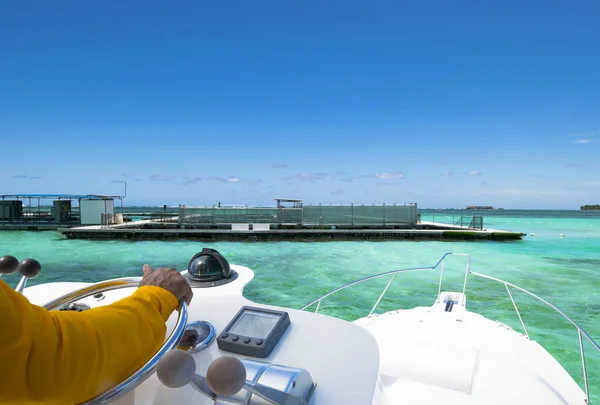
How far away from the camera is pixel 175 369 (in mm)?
649

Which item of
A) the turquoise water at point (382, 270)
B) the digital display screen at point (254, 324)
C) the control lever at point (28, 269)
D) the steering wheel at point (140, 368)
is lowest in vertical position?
the turquoise water at point (382, 270)

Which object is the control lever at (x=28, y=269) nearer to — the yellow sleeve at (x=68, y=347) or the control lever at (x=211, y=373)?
the yellow sleeve at (x=68, y=347)

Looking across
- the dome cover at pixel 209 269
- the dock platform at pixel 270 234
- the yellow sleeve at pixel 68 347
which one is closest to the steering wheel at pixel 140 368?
the yellow sleeve at pixel 68 347

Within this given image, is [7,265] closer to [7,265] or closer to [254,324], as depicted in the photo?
[7,265]

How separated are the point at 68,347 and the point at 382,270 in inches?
446

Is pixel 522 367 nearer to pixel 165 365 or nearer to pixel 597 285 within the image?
pixel 165 365

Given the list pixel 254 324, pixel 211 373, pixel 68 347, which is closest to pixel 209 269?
pixel 254 324

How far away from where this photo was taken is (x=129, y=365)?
885mm

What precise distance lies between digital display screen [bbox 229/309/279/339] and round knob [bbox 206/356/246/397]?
2.39 ft

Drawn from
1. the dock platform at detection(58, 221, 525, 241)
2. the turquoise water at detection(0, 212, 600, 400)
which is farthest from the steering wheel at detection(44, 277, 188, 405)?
the dock platform at detection(58, 221, 525, 241)

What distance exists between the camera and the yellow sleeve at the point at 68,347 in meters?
0.62

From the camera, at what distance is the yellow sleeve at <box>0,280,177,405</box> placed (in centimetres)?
62

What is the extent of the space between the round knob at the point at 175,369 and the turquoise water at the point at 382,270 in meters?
5.09

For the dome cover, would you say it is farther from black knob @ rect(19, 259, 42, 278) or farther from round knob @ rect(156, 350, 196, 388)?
round knob @ rect(156, 350, 196, 388)
